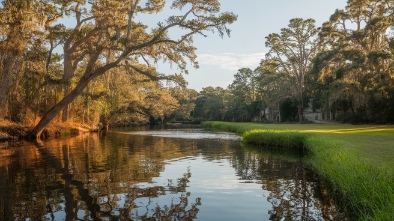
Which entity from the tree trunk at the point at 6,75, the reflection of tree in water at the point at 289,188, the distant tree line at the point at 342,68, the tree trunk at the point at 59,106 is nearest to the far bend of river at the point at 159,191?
the reflection of tree in water at the point at 289,188

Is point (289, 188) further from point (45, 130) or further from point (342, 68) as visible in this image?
point (342, 68)

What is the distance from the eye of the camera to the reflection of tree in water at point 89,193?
23.0ft

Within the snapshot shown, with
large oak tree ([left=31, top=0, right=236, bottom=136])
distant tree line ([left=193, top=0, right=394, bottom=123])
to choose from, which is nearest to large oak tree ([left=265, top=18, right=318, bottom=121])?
distant tree line ([left=193, top=0, right=394, bottom=123])

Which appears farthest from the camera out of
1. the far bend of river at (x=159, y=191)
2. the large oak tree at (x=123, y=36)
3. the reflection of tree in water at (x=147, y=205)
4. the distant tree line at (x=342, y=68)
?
the distant tree line at (x=342, y=68)

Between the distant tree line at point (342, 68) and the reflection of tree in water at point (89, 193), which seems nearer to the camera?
the reflection of tree in water at point (89, 193)

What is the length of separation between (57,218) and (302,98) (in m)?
53.4

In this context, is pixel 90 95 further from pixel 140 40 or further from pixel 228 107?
pixel 228 107

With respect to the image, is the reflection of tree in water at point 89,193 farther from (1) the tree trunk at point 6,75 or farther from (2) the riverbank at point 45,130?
(2) the riverbank at point 45,130

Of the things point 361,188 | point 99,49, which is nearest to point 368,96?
point 99,49

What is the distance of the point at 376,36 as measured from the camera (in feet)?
138

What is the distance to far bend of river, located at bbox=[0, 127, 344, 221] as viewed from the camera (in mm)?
7168

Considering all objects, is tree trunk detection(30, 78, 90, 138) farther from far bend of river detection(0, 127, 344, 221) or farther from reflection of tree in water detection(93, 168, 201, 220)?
reflection of tree in water detection(93, 168, 201, 220)

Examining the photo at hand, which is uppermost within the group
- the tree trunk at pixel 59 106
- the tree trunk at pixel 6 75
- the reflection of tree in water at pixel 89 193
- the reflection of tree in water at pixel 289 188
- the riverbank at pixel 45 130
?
the tree trunk at pixel 6 75

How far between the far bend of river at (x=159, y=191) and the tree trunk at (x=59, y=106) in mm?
10675
